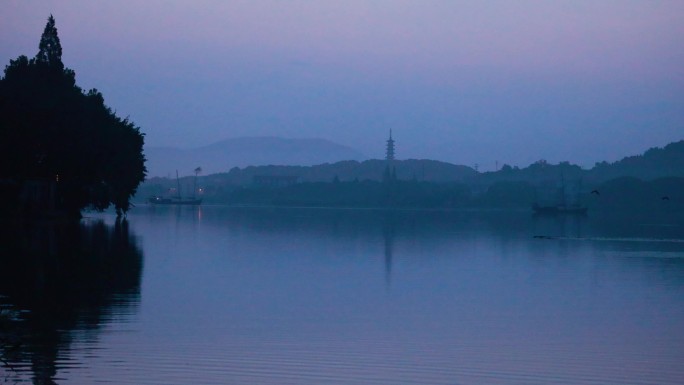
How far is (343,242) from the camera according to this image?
44.6 m

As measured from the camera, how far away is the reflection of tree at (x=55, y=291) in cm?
1399

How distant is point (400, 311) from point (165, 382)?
27.1 ft

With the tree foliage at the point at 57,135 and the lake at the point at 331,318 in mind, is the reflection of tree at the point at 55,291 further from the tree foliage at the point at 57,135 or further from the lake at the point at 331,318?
the tree foliage at the point at 57,135

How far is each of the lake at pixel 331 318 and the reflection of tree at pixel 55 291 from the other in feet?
0.17

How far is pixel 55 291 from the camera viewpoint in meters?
20.6

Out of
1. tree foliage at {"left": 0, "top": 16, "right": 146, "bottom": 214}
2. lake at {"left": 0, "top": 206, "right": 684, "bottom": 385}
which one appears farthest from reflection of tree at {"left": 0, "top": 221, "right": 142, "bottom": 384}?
tree foliage at {"left": 0, "top": 16, "right": 146, "bottom": 214}

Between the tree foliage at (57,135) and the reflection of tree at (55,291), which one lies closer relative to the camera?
the reflection of tree at (55,291)

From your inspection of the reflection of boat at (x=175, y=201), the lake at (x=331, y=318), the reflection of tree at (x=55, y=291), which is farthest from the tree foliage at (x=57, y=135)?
the reflection of boat at (x=175, y=201)

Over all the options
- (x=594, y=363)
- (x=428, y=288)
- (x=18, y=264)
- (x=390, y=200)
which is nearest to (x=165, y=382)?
(x=594, y=363)

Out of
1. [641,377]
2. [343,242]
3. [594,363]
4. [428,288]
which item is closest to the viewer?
[641,377]

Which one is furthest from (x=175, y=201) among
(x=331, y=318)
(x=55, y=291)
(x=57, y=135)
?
(x=331, y=318)

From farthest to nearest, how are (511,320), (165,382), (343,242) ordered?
(343,242), (511,320), (165,382)

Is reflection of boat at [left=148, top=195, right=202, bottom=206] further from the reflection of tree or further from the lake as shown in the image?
the lake

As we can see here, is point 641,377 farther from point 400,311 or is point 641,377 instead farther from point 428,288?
point 428,288
